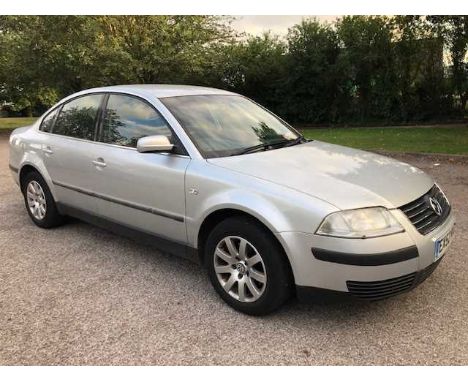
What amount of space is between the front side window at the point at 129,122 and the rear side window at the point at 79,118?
22cm

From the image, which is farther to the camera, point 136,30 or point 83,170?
point 136,30

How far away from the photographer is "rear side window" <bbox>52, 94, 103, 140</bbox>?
4633 mm

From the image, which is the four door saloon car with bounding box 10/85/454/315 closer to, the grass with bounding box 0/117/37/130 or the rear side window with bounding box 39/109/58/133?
the rear side window with bounding box 39/109/58/133

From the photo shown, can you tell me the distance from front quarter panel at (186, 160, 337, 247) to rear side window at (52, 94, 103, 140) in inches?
60.4

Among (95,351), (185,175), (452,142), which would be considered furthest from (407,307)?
(452,142)

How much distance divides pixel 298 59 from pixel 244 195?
1718 cm

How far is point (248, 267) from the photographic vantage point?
3.30m

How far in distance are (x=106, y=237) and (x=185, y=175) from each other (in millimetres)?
1880

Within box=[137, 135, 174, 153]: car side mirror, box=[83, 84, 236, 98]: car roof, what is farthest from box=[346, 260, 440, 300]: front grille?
box=[83, 84, 236, 98]: car roof

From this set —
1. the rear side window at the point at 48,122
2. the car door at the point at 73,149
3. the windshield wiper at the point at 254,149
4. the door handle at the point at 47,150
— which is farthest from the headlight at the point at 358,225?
the rear side window at the point at 48,122

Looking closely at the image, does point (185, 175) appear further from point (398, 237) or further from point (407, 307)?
point (407, 307)

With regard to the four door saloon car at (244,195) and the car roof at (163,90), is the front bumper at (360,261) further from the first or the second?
the car roof at (163,90)

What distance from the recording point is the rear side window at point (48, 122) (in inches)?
206

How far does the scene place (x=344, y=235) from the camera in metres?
2.90
